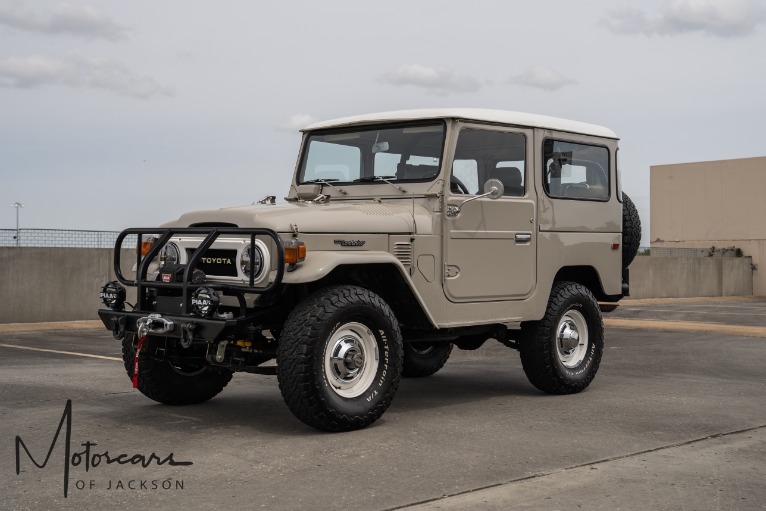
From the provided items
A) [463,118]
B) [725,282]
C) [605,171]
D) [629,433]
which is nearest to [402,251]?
[463,118]

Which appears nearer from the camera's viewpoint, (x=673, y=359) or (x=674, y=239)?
(x=673, y=359)

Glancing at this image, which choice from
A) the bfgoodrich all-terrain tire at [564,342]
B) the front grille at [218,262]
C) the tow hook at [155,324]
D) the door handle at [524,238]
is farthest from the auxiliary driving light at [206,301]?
the bfgoodrich all-terrain tire at [564,342]

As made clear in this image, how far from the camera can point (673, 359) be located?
1246cm

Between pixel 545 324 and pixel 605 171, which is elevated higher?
pixel 605 171

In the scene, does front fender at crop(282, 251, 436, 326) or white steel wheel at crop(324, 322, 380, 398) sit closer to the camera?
front fender at crop(282, 251, 436, 326)

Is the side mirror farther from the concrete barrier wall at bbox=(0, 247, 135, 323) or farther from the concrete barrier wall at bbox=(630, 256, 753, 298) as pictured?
the concrete barrier wall at bbox=(630, 256, 753, 298)

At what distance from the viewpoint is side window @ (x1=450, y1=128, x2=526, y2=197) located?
8.25 metres

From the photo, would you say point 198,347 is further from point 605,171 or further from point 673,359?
point 673,359

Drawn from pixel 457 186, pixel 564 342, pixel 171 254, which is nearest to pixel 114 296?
pixel 171 254

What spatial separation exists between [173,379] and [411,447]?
240cm

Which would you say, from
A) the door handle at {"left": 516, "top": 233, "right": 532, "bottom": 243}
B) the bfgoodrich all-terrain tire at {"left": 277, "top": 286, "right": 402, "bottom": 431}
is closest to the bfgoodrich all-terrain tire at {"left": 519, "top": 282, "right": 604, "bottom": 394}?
the door handle at {"left": 516, "top": 233, "right": 532, "bottom": 243}

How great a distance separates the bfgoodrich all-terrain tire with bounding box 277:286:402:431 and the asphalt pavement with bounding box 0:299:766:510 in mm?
197

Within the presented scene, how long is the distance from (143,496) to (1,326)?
12.5 meters

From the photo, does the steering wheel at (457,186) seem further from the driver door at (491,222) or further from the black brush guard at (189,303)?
the black brush guard at (189,303)
